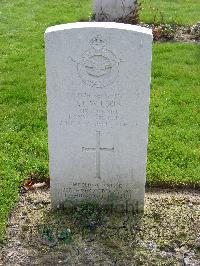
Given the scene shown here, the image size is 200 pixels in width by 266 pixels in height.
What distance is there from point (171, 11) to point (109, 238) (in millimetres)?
7528

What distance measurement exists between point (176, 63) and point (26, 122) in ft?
9.44

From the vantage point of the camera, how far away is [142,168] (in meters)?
4.41

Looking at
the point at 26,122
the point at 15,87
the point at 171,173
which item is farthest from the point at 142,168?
the point at 15,87

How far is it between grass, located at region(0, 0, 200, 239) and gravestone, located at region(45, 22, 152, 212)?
0.63 metres

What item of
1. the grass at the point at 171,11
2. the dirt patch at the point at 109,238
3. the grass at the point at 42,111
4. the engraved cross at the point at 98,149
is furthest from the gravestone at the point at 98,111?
the grass at the point at 171,11

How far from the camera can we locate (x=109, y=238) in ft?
14.0

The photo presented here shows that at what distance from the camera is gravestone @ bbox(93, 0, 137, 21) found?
967 centimetres

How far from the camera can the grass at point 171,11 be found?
10.1m

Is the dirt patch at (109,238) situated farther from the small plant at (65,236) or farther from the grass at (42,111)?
the grass at (42,111)

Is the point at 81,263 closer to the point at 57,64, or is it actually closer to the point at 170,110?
the point at 57,64

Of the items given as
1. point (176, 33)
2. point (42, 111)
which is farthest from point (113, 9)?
point (42, 111)

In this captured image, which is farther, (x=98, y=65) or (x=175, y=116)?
(x=175, y=116)

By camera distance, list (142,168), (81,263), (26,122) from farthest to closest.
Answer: (26,122) < (142,168) < (81,263)

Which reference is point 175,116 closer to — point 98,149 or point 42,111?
point 42,111
